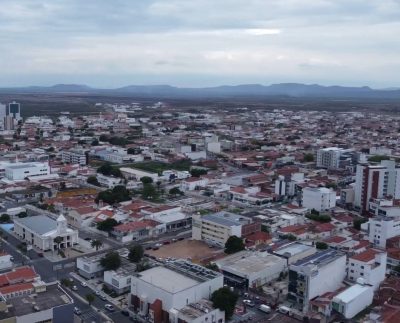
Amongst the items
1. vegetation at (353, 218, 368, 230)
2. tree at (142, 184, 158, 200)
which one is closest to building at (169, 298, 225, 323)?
vegetation at (353, 218, 368, 230)

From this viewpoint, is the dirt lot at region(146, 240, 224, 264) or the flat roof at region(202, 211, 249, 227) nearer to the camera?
the dirt lot at region(146, 240, 224, 264)

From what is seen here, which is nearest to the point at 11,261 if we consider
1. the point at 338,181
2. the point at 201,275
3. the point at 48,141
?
the point at 201,275

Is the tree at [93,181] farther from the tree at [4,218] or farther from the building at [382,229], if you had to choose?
the building at [382,229]

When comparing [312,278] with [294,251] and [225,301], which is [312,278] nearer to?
[225,301]

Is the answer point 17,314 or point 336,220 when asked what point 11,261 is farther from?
point 336,220

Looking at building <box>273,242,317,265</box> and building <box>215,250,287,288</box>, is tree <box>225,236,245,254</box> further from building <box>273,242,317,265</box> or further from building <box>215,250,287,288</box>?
building <box>273,242,317,265</box>
